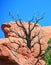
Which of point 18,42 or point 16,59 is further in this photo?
point 18,42

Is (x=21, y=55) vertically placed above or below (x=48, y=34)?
above

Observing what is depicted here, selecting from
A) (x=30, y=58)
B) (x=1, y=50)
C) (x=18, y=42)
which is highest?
(x=1, y=50)

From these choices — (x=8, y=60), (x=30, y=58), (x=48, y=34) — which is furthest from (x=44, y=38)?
(x=8, y=60)

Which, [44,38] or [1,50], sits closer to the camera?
[1,50]

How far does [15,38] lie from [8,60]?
26.5 m

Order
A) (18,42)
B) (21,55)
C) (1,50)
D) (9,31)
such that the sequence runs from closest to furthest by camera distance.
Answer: (1,50) → (21,55) → (18,42) → (9,31)

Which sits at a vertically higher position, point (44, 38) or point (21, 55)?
point (21, 55)

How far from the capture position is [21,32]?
4784cm

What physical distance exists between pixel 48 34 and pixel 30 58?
2522cm

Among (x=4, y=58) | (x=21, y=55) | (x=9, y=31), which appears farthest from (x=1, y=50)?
(x=9, y=31)

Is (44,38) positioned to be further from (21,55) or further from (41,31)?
(21,55)

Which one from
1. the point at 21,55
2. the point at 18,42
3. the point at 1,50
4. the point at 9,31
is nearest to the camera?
the point at 1,50

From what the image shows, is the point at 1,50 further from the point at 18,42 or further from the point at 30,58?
the point at 18,42

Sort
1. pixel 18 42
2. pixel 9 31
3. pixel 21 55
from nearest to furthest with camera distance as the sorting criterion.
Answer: pixel 21 55, pixel 18 42, pixel 9 31
